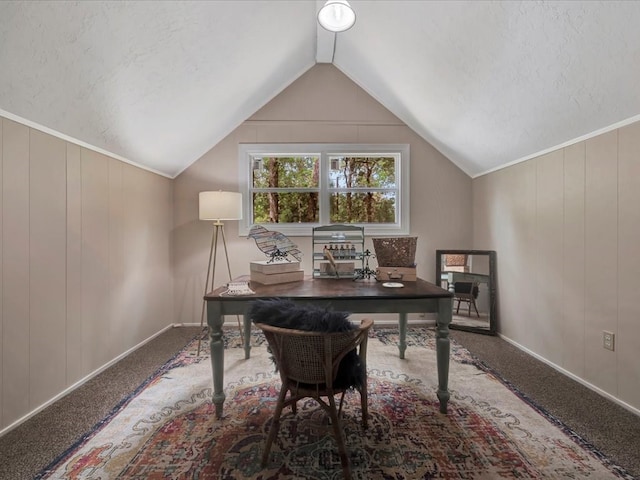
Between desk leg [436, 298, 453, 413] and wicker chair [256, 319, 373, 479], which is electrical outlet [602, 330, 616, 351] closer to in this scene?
desk leg [436, 298, 453, 413]

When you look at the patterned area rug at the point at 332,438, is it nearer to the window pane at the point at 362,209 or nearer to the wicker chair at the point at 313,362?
the wicker chair at the point at 313,362

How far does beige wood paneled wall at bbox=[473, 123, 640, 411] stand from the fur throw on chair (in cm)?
183

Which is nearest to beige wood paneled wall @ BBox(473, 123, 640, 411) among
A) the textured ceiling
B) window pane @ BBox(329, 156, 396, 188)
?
the textured ceiling

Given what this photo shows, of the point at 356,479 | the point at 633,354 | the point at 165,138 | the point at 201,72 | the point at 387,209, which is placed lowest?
the point at 356,479

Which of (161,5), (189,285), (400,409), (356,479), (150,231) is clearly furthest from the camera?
(189,285)

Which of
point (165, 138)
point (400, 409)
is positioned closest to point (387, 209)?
point (400, 409)

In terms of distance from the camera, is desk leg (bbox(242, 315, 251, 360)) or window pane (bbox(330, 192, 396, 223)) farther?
window pane (bbox(330, 192, 396, 223))

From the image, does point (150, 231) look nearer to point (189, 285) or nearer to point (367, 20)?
point (189, 285)

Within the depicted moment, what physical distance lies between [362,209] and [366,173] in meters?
→ 0.46

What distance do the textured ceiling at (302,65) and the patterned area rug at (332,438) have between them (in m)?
1.96

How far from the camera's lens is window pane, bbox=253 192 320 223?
3674mm

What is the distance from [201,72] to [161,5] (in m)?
0.65

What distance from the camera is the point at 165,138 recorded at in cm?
283

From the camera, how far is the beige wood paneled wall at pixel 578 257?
6.10 feet
